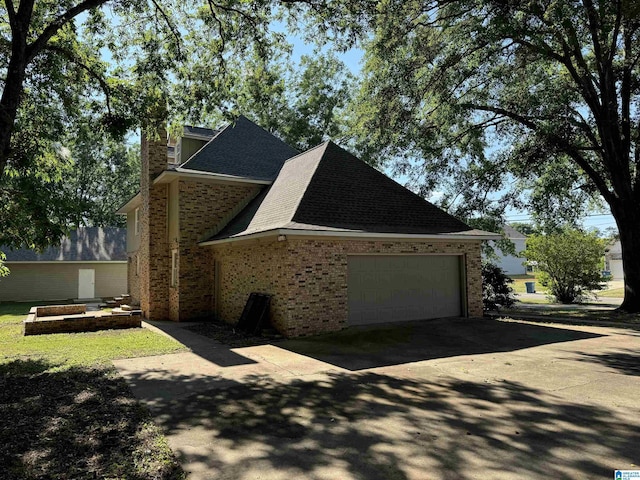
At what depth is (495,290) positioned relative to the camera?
1647 cm

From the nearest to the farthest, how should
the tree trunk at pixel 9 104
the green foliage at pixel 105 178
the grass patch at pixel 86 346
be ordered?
the tree trunk at pixel 9 104 → the grass patch at pixel 86 346 → the green foliage at pixel 105 178

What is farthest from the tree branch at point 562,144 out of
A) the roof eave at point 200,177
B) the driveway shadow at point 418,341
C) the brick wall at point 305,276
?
the roof eave at point 200,177

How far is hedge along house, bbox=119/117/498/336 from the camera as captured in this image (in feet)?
34.3

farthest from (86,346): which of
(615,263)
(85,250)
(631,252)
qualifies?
(615,263)

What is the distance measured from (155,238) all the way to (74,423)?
1161 cm

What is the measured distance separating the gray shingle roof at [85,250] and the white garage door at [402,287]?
904 inches

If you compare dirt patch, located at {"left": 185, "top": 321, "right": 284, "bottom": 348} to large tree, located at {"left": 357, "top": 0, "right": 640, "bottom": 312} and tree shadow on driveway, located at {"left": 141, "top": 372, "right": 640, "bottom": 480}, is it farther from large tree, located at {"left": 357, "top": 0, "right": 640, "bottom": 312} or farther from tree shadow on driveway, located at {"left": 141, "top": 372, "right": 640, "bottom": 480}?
large tree, located at {"left": 357, "top": 0, "right": 640, "bottom": 312}

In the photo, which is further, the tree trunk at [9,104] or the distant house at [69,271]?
the distant house at [69,271]

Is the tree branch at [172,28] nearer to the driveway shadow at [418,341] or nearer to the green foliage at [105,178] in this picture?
the driveway shadow at [418,341]

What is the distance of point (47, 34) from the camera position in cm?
857

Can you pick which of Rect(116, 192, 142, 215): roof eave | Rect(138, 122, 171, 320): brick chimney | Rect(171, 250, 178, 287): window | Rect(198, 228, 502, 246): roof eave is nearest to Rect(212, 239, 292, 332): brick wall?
Rect(198, 228, 502, 246): roof eave

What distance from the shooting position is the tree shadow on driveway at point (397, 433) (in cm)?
355

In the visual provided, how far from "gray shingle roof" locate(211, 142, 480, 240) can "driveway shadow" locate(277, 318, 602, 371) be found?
2787 mm

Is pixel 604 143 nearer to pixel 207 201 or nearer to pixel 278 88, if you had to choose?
pixel 278 88
